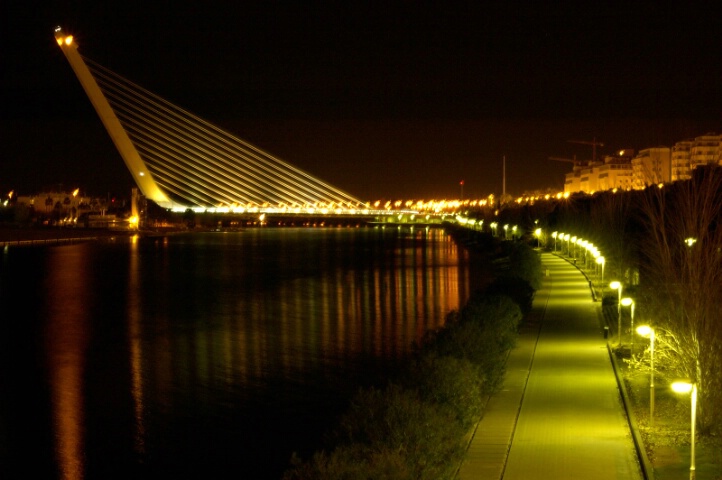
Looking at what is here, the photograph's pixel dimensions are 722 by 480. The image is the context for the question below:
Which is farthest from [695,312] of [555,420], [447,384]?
[447,384]

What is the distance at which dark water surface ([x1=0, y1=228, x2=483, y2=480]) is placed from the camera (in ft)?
24.6

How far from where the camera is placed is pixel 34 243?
149 feet

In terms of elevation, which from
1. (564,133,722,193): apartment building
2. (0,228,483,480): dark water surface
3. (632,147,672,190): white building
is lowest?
(0,228,483,480): dark water surface

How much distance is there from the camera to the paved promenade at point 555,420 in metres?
5.19

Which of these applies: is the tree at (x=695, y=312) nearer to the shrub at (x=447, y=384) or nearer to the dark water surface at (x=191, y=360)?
the shrub at (x=447, y=384)

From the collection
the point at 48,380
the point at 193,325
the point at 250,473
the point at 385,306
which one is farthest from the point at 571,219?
the point at 250,473

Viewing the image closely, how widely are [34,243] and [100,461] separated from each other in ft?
134

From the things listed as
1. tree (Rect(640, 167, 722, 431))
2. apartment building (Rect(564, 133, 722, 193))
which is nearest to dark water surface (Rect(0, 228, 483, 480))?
tree (Rect(640, 167, 722, 431))

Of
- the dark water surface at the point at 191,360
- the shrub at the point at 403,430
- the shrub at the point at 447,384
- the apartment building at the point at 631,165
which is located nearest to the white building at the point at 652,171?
the apartment building at the point at 631,165

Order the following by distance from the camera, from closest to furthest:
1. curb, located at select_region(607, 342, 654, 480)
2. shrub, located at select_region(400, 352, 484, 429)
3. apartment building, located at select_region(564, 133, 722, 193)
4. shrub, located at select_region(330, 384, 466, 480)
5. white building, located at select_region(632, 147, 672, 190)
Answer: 1. shrub, located at select_region(330, 384, 466, 480)
2. curb, located at select_region(607, 342, 654, 480)
3. shrub, located at select_region(400, 352, 484, 429)
4. white building, located at select_region(632, 147, 672, 190)
5. apartment building, located at select_region(564, 133, 722, 193)

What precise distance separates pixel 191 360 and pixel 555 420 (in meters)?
6.47

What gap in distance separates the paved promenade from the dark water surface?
1.83 meters

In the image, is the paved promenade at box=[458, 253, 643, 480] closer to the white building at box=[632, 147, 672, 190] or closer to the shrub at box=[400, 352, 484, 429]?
the shrub at box=[400, 352, 484, 429]

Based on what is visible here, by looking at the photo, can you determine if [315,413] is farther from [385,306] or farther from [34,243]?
[34,243]
